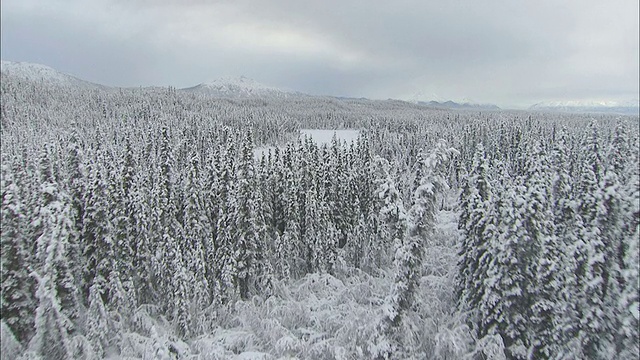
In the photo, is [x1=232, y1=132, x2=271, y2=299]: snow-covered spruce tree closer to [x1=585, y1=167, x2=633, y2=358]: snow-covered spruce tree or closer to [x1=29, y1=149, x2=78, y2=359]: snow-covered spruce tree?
[x1=29, y1=149, x2=78, y2=359]: snow-covered spruce tree

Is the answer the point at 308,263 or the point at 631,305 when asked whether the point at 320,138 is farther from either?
the point at 631,305

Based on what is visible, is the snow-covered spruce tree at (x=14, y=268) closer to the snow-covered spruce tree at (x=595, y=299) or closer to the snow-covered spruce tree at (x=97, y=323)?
the snow-covered spruce tree at (x=97, y=323)

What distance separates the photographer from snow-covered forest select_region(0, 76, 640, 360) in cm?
1385

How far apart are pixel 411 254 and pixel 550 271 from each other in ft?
21.1

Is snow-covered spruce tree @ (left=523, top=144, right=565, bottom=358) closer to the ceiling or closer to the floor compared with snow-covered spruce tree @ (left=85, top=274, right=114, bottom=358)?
closer to the ceiling

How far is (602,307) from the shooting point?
12.6m

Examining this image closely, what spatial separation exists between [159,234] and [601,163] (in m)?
44.0

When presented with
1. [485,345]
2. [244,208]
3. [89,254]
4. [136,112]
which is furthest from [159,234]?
[136,112]

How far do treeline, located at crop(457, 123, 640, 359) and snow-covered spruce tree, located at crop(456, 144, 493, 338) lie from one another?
0.19 ft

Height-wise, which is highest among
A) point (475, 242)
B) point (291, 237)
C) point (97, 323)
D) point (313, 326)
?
point (475, 242)

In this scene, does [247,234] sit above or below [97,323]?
above

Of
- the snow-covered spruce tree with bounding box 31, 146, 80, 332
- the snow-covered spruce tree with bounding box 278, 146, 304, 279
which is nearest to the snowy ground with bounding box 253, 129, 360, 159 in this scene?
the snow-covered spruce tree with bounding box 278, 146, 304, 279

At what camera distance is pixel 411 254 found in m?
14.3

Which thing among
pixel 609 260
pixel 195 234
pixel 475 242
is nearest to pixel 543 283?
pixel 609 260
